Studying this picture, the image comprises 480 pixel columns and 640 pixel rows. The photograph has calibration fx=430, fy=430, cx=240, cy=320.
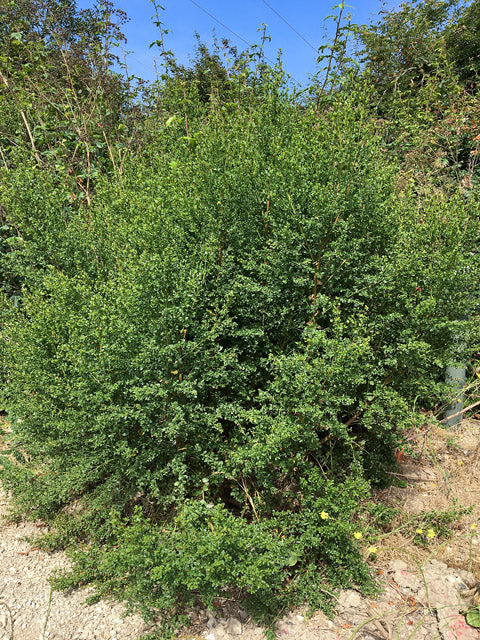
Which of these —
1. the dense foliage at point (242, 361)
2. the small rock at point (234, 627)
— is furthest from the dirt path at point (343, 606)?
the dense foliage at point (242, 361)

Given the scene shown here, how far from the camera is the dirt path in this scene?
1.88 m

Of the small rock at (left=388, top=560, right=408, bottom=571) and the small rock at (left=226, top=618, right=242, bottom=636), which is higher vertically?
the small rock at (left=388, top=560, right=408, bottom=571)

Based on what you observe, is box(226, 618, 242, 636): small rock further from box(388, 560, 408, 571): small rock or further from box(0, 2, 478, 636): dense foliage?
box(388, 560, 408, 571): small rock

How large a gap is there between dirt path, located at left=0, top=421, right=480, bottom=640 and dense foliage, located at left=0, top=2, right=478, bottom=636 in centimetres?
11

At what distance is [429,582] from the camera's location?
2098 mm

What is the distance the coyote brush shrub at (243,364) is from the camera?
1949 mm

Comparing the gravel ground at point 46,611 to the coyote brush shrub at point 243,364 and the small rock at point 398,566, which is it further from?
the small rock at point 398,566

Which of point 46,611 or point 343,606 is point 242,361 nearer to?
point 343,606

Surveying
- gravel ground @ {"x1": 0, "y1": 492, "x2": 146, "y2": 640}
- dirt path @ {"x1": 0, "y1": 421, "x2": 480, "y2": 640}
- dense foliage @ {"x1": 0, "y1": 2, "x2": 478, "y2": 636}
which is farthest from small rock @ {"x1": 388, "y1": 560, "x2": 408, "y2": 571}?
gravel ground @ {"x1": 0, "y1": 492, "x2": 146, "y2": 640}

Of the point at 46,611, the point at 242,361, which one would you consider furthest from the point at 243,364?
the point at 46,611

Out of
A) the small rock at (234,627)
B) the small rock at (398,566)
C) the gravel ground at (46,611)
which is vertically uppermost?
the gravel ground at (46,611)

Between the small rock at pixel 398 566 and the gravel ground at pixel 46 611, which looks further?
the small rock at pixel 398 566

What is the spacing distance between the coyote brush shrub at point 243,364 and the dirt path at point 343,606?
12 centimetres

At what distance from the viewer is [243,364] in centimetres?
225
